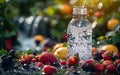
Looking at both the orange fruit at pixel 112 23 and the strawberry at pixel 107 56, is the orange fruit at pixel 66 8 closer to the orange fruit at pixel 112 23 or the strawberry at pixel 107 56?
the orange fruit at pixel 112 23

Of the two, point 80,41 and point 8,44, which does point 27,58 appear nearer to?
point 80,41

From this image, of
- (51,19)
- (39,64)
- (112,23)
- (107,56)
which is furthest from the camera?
(51,19)

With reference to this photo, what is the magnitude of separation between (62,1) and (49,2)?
704 millimetres

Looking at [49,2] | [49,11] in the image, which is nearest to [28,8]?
[49,2]

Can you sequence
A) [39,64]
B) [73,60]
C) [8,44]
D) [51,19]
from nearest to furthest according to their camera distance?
[73,60], [39,64], [8,44], [51,19]

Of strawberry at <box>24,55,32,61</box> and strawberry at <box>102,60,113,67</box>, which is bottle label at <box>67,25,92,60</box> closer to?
strawberry at <box>102,60,113,67</box>

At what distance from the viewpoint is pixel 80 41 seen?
3.81 meters

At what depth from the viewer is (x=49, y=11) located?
7.16 m

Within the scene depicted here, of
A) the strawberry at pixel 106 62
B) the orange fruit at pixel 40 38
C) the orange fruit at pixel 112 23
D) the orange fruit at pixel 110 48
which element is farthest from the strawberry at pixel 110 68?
the orange fruit at pixel 40 38

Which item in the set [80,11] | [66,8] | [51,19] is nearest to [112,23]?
[66,8]

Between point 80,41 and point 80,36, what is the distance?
0.04 meters

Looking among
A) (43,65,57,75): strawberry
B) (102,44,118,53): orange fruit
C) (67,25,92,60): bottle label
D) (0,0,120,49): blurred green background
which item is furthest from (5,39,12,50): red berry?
(43,65,57,75): strawberry

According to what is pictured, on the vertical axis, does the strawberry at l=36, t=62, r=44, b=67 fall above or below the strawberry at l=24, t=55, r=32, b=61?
below

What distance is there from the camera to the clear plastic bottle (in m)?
3.80
